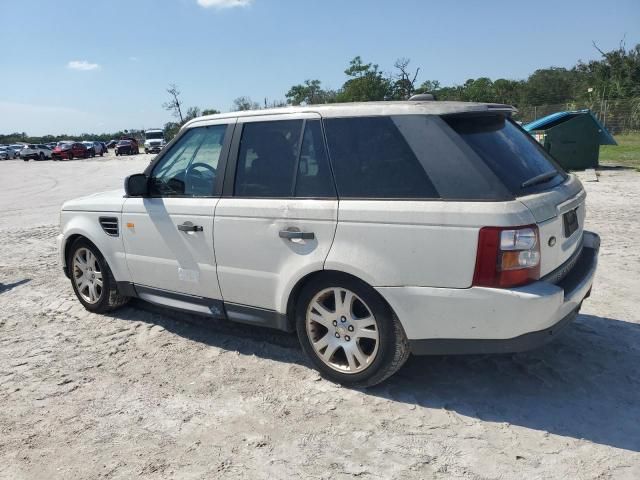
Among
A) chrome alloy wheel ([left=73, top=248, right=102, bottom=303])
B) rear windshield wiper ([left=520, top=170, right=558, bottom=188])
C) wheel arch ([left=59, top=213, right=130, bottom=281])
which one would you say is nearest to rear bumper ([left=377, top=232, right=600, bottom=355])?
rear windshield wiper ([left=520, top=170, right=558, bottom=188])

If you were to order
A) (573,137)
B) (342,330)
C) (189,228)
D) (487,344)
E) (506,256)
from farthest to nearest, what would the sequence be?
(573,137) < (189,228) < (342,330) < (487,344) < (506,256)

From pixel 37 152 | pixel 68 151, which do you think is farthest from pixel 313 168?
pixel 37 152

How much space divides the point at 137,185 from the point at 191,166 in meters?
0.49

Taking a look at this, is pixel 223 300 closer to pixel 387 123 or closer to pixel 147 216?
pixel 147 216

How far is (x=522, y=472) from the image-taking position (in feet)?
8.73

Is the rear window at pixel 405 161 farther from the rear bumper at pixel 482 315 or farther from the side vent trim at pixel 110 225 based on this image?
the side vent trim at pixel 110 225

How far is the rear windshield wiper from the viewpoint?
3.14 metres

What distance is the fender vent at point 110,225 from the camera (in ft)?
15.4

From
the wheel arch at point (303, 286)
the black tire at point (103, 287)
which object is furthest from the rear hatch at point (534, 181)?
the black tire at point (103, 287)

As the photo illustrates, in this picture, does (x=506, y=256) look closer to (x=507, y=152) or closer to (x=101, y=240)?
(x=507, y=152)

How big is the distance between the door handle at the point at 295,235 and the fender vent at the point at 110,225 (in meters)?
1.93

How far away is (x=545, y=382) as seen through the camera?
352 centimetres

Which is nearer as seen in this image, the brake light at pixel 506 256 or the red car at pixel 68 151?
the brake light at pixel 506 256

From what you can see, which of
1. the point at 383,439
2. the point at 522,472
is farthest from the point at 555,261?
the point at 383,439
